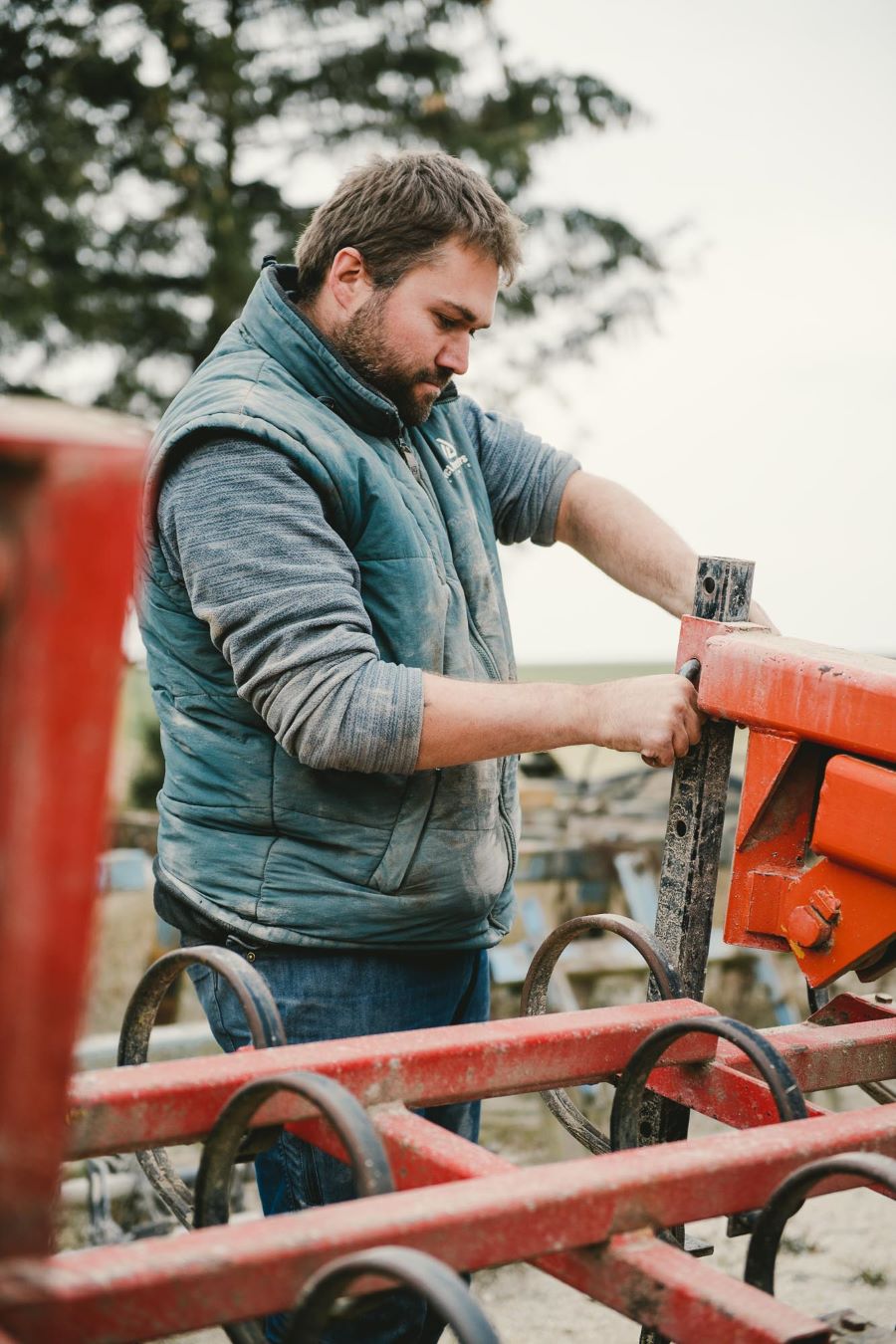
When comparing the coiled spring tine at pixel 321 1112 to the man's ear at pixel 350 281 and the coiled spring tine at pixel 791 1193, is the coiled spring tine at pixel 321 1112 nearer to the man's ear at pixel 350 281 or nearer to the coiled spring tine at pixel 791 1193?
the coiled spring tine at pixel 791 1193

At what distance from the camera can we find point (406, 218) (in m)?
2.14

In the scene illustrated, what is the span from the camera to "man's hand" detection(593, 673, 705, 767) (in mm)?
1892

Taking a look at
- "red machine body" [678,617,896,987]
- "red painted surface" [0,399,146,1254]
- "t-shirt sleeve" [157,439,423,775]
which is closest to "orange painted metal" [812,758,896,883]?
"red machine body" [678,617,896,987]

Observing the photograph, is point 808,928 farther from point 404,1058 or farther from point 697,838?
point 404,1058

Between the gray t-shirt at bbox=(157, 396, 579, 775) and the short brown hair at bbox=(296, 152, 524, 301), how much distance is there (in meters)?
0.45

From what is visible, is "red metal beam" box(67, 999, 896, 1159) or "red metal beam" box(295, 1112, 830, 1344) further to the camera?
"red metal beam" box(67, 999, 896, 1159)

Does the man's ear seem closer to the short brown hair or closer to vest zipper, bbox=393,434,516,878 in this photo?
the short brown hair

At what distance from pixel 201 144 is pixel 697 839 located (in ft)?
17.3

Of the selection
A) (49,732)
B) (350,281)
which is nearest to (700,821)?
(350,281)

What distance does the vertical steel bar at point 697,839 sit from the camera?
6.50ft

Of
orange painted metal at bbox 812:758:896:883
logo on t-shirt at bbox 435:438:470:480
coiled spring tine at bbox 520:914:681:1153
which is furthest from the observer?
logo on t-shirt at bbox 435:438:470:480

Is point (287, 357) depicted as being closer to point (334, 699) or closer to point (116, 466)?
point (334, 699)

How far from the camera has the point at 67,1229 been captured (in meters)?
3.56

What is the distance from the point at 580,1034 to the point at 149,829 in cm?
400
